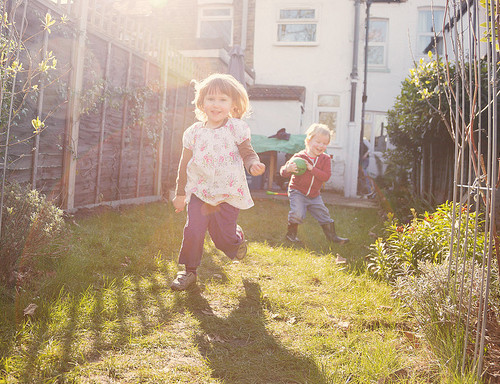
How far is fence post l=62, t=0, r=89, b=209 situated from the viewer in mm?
5336

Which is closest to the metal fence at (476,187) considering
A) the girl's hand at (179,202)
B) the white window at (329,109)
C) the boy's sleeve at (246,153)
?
the boy's sleeve at (246,153)

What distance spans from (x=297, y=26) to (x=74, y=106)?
984 centimetres

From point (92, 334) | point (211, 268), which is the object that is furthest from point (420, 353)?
point (211, 268)

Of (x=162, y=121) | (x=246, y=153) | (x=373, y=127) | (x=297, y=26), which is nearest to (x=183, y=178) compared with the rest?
(x=246, y=153)

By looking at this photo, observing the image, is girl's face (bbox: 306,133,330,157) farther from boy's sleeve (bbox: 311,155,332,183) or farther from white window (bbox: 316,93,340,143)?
white window (bbox: 316,93,340,143)

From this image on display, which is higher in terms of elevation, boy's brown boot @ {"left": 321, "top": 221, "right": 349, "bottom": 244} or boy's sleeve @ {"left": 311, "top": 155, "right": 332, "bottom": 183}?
boy's sleeve @ {"left": 311, "top": 155, "right": 332, "bottom": 183}

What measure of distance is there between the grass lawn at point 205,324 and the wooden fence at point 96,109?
1.30 meters

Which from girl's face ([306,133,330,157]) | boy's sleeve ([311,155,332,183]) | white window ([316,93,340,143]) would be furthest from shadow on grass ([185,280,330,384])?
white window ([316,93,340,143])

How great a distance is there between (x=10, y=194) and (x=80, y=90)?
286 centimetres

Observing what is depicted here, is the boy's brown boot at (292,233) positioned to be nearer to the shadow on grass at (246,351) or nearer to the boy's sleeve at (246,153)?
the boy's sleeve at (246,153)

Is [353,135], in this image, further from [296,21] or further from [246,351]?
[246,351]

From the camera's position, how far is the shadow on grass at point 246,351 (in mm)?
2084

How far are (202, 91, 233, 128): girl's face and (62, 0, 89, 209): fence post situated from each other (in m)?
2.63

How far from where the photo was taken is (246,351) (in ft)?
7.72
